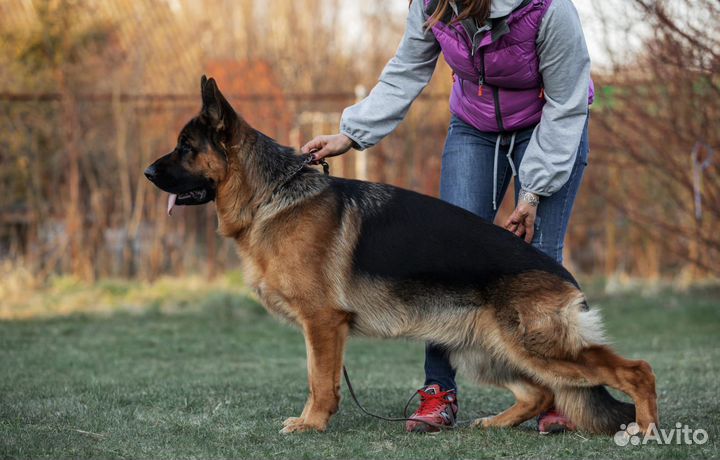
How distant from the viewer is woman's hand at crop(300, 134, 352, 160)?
14.5ft

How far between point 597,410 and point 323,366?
1361mm

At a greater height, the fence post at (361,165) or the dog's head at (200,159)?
the dog's head at (200,159)

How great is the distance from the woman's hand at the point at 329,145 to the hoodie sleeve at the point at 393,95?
5cm

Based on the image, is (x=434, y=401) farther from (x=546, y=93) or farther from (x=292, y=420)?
(x=546, y=93)

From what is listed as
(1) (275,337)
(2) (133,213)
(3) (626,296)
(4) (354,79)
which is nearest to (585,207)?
(3) (626,296)

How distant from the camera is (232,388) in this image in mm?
5395

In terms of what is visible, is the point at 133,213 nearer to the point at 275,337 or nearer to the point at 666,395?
the point at 275,337

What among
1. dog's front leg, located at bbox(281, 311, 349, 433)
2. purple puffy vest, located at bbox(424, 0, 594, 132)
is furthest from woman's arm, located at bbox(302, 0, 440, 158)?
dog's front leg, located at bbox(281, 311, 349, 433)

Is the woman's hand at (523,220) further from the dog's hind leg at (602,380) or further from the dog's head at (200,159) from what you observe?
the dog's head at (200,159)

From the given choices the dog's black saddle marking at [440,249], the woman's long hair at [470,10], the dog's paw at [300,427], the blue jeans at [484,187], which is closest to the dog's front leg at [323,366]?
the dog's paw at [300,427]

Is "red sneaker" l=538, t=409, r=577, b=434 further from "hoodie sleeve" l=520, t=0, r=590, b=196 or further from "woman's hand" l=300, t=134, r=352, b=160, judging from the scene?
"woman's hand" l=300, t=134, r=352, b=160

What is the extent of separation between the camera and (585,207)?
11422 millimetres

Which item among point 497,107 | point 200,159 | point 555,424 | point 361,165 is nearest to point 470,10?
point 497,107

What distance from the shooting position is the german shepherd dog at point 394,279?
152 inches
